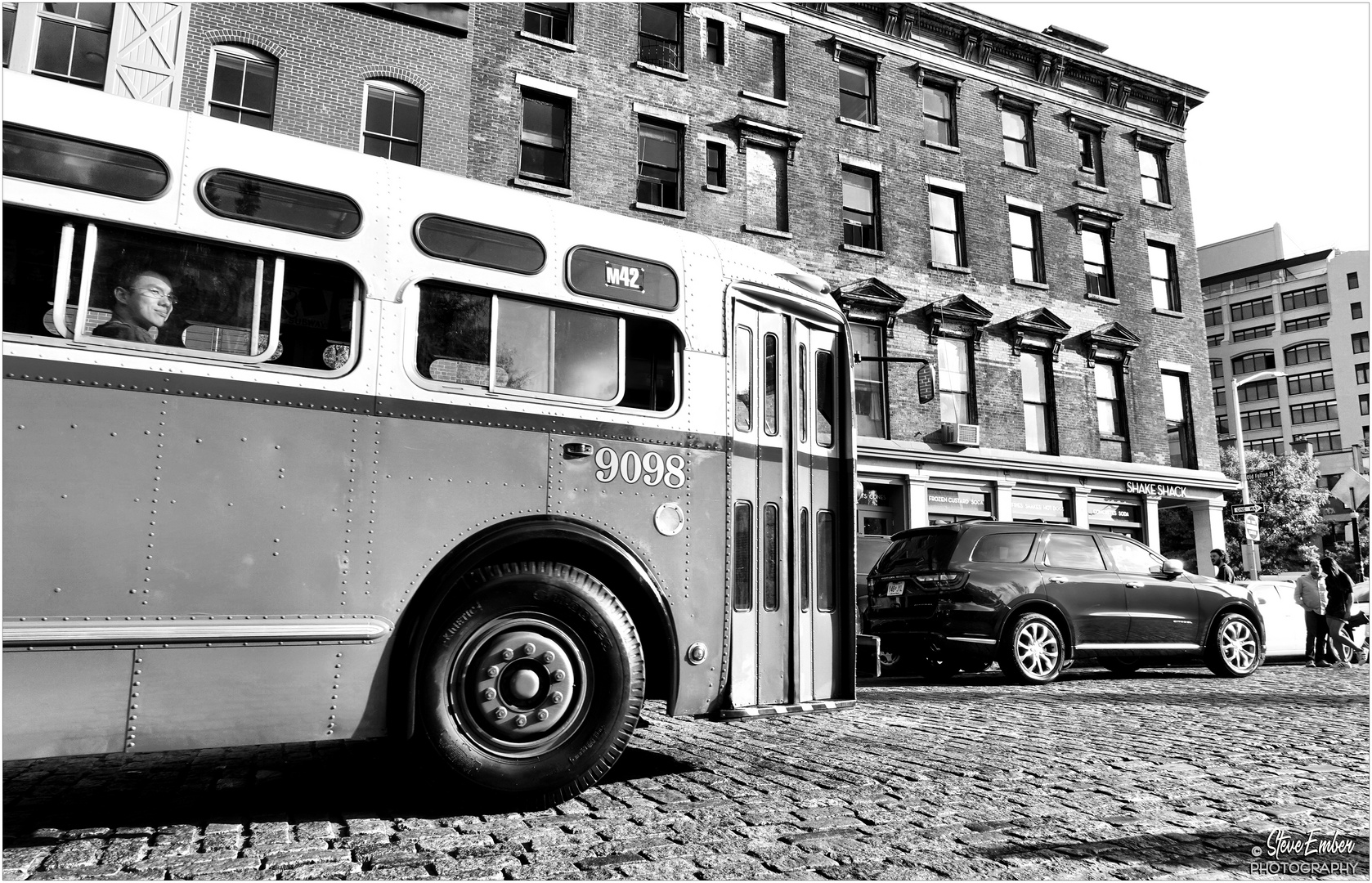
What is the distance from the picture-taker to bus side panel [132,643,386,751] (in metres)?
3.66

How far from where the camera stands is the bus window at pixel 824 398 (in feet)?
19.4

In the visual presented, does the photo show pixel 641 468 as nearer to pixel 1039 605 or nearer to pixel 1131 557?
pixel 1039 605

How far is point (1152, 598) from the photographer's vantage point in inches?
437

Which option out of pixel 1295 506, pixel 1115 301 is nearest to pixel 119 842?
pixel 1115 301

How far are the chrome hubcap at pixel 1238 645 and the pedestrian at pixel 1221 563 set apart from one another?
2382mm

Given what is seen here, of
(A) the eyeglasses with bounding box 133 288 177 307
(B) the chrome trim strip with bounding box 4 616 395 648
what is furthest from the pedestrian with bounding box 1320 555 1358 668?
(A) the eyeglasses with bounding box 133 288 177 307

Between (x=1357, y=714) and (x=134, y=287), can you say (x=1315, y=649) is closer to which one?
(x=1357, y=714)

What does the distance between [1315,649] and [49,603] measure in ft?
52.8

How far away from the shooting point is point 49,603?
11.5 ft

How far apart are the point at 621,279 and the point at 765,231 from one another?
1543 cm

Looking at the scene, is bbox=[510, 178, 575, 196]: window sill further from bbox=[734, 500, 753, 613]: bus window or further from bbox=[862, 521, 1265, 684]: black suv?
bbox=[734, 500, 753, 613]: bus window

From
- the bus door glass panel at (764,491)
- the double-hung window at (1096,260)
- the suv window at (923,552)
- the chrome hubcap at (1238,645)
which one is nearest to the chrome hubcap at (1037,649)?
the suv window at (923,552)

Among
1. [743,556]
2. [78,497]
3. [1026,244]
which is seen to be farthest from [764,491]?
[1026,244]

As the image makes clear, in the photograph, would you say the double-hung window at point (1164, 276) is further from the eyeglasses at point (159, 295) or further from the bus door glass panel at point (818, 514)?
the eyeglasses at point (159, 295)
